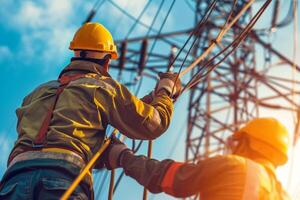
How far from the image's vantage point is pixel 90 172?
9.87 ft

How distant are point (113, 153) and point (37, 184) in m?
0.51

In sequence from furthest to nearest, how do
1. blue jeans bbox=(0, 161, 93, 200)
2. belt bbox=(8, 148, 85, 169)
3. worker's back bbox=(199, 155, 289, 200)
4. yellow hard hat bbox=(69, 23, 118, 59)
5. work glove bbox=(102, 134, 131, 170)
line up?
1. yellow hard hat bbox=(69, 23, 118, 59)
2. work glove bbox=(102, 134, 131, 170)
3. belt bbox=(8, 148, 85, 169)
4. blue jeans bbox=(0, 161, 93, 200)
5. worker's back bbox=(199, 155, 289, 200)

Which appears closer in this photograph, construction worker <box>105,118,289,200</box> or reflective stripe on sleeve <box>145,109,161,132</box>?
construction worker <box>105,118,289,200</box>

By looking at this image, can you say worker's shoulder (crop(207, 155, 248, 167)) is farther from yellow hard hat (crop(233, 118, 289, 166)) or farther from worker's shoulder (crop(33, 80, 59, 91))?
worker's shoulder (crop(33, 80, 59, 91))

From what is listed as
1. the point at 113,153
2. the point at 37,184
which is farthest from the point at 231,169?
the point at 37,184

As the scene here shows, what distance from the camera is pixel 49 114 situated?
3.01 meters

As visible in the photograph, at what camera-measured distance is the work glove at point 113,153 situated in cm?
312

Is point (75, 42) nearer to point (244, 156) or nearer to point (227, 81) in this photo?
point (244, 156)

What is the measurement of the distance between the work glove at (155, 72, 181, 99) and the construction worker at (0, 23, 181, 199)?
1cm

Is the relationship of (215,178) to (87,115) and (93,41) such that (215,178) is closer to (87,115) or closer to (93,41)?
(87,115)

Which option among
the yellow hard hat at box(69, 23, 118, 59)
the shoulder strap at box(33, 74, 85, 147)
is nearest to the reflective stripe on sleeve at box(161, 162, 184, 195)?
the shoulder strap at box(33, 74, 85, 147)

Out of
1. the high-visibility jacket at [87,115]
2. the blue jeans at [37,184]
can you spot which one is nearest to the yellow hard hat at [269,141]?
the high-visibility jacket at [87,115]

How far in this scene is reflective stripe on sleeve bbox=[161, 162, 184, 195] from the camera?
2792mm

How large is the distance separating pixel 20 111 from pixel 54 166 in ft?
1.65
